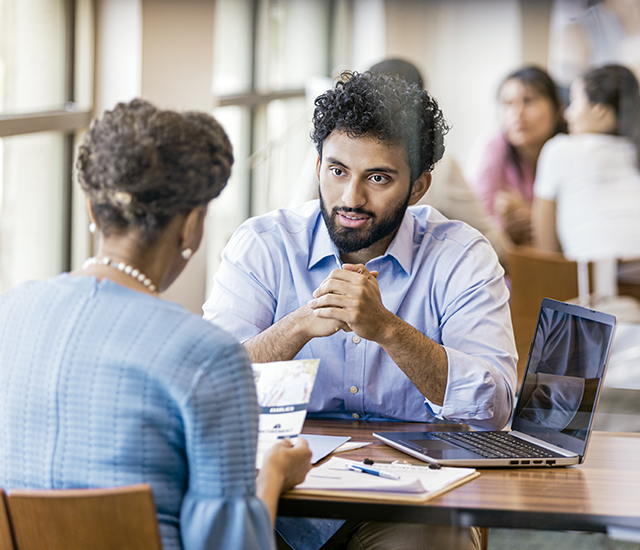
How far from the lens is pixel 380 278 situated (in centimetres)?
161

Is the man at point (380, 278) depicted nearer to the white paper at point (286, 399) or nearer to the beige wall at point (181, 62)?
the white paper at point (286, 399)

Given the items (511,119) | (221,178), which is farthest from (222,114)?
(221,178)

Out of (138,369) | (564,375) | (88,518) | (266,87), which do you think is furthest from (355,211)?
(266,87)

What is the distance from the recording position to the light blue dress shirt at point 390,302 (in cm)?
147

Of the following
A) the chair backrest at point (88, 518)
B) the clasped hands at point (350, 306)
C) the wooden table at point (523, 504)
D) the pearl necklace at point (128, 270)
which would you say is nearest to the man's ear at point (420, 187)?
the clasped hands at point (350, 306)

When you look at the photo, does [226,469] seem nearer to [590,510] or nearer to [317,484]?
[317,484]

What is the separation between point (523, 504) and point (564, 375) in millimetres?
327

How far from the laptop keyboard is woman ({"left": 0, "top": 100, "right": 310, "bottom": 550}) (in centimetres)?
42

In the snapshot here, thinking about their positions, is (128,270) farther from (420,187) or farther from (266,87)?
(266,87)

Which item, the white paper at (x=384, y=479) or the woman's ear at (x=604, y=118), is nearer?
the white paper at (x=384, y=479)

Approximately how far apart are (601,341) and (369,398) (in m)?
0.51

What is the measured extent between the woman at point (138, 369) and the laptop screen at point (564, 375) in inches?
21.7

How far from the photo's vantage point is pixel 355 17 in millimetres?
4359

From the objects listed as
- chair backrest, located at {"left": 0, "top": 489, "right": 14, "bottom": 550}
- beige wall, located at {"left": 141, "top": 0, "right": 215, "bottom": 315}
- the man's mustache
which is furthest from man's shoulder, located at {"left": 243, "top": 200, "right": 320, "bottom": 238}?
beige wall, located at {"left": 141, "top": 0, "right": 215, "bottom": 315}
